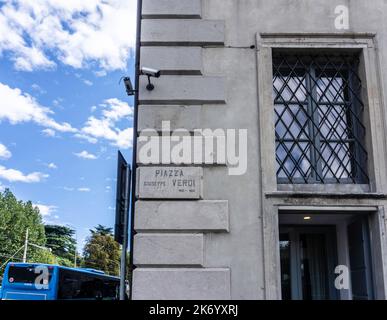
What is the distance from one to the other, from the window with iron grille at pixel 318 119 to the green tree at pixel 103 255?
2722 inches

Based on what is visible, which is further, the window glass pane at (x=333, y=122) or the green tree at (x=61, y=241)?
the green tree at (x=61, y=241)

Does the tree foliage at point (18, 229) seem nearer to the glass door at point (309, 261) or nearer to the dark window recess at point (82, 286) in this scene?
the dark window recess at point (82, 286)

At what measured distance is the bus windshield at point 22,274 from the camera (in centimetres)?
1998

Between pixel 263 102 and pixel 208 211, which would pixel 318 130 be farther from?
pixel 208 211

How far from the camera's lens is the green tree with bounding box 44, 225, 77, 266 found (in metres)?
105

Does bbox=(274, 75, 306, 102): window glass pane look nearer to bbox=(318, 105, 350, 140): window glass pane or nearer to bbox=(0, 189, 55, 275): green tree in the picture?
bbox=(318, 105, 350, 140): window glass pane

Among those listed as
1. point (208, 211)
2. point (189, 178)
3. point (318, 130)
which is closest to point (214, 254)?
point (208, 211)

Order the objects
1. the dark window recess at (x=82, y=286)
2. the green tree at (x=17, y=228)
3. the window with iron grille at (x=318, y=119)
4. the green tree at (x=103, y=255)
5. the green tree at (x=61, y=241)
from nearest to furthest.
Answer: the window with iron grille at (x=318, y=119) < the dark window recess at (x=82, y=286) < the green tree at (x=17, y=228) < the green tree at (x=103, y=255) < the green tree at (x=61, y=241)

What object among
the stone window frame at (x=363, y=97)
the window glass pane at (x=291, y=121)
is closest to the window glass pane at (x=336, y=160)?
the stone window frame at (x=363, y=97)

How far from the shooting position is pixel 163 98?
752 cm

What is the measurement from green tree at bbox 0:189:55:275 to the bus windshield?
133 ft

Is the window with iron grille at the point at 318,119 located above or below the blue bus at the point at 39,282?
above

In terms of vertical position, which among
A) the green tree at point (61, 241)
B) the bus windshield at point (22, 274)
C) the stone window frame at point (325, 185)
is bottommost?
the bus windshield at point (22, 274)
